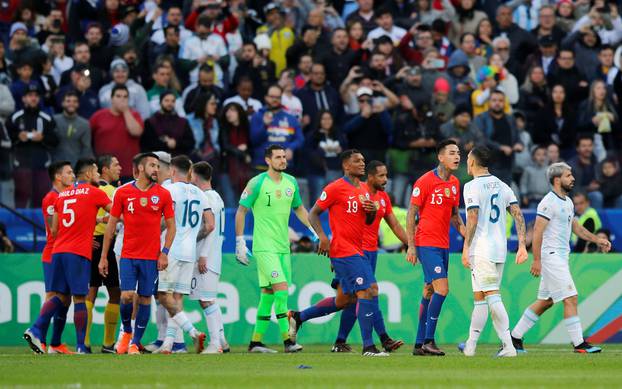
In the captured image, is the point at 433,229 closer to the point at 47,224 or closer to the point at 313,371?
the point at 313,371

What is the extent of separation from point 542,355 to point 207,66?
1011cm

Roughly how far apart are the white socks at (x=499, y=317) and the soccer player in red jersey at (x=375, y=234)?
1410 millimetres

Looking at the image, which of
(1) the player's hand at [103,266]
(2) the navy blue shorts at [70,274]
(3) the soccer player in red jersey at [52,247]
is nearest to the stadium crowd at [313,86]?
(3) the soccer player in red jersey at [52,247]

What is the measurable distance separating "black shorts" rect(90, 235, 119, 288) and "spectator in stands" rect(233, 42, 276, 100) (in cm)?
719

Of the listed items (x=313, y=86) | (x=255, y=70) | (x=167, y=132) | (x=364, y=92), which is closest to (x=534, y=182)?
(x=364, y=92)

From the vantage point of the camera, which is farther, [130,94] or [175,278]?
[130,94]

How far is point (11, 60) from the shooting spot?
25.3 meters

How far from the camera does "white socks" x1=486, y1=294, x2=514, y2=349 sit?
15.9 meters

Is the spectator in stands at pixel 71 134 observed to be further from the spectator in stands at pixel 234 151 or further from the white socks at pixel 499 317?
the white socks at pixel 499 317

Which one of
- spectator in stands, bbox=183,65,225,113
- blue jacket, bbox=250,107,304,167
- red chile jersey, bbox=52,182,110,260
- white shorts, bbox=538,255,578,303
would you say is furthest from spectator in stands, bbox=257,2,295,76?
white shorts, bbox=538,255,578,303

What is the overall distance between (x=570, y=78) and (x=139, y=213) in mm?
11936

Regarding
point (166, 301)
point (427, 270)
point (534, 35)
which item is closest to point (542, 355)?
point (427, 270)

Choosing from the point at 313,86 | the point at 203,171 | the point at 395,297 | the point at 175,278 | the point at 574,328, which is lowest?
the point at 574,328

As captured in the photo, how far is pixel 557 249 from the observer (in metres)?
17.4
